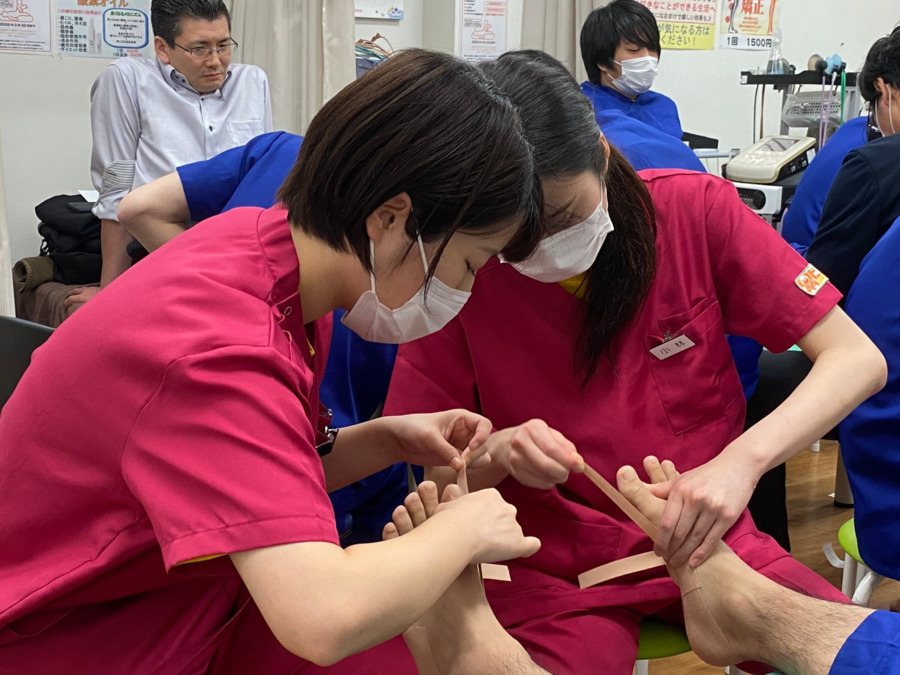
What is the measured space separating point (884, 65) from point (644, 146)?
2.11 ft

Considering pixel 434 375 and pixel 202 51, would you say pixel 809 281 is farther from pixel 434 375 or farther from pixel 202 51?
pixel 202 51

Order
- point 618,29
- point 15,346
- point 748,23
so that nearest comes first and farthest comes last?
point 15,346 → point 618,29 → point 748,23

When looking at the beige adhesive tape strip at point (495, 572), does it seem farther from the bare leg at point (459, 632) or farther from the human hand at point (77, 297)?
the human hand at point (77, 297)

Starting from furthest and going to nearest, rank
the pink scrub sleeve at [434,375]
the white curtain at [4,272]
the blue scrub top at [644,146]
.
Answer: the white curtain at [4,272] → the blue scrub top at [644,146] → the pink scrub sleeve at [434,375]

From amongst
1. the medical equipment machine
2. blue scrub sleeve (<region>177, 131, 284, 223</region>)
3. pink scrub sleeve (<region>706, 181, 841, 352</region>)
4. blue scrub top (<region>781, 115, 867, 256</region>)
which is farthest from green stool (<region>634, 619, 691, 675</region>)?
the medical equipment machine

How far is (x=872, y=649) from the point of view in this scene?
1.01 m

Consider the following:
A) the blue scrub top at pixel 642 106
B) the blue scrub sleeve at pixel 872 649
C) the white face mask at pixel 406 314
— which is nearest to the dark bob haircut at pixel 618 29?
the blue scrub top at pixel 642 106

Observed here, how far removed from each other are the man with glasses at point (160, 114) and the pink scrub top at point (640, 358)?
189cm

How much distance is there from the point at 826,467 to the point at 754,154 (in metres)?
1.23

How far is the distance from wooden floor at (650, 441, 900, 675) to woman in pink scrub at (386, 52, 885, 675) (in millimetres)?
879

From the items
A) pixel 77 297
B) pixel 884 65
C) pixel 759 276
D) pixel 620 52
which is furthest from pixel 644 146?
pixel 77 297

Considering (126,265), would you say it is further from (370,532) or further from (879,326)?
(879,326)

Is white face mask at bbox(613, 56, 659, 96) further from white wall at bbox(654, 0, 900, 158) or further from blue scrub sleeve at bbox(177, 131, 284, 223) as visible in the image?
white wall at bbox(654, 0, 900, 158)

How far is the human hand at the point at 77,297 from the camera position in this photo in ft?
9.40
